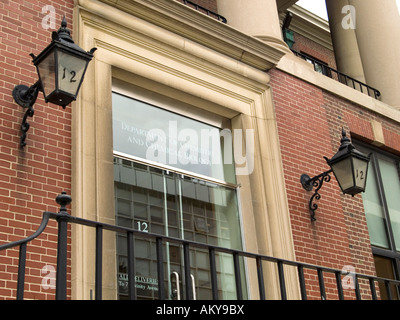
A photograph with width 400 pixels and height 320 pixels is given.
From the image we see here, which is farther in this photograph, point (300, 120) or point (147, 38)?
point (300, 120)

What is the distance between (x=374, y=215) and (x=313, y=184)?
1.87 metres

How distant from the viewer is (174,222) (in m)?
7.16

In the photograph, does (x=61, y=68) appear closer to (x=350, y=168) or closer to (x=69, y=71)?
(x=69, y=71)

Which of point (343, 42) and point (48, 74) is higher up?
point (343, 42)

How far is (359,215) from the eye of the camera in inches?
364

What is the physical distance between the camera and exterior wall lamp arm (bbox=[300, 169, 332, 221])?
27.4 feet

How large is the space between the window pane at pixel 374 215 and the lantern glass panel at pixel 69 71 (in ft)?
18.5

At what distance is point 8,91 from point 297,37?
11166mm

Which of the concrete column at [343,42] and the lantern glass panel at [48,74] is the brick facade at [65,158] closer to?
the lantern glass panel at [48,74]

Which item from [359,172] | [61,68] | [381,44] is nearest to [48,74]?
[61,68]

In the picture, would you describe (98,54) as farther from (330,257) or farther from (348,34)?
(348,34)

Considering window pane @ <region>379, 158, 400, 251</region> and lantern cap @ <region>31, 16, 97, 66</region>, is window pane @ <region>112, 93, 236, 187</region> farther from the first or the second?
window pane @ <region>379, 158, 400, 251</region>
